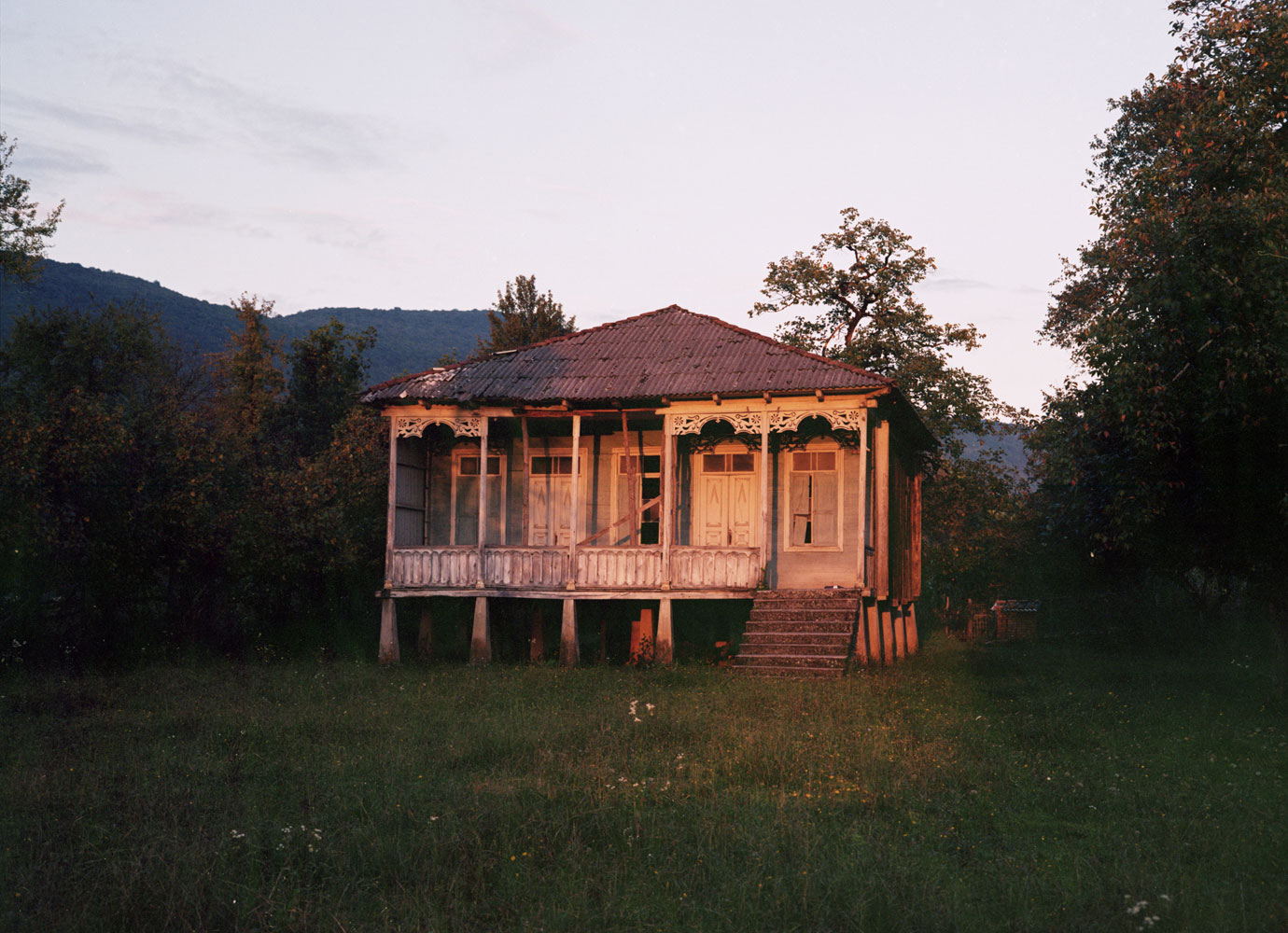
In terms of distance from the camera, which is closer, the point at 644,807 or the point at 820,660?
the point at 644,807

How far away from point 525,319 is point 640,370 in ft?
82.6

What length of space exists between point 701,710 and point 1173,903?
7.84m

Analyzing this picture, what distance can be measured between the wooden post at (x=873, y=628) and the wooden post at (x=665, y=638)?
3.70 m

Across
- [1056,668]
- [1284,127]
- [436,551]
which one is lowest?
[1056,668]

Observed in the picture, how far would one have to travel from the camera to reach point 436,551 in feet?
72.9

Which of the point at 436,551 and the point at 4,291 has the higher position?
the point at 4,291

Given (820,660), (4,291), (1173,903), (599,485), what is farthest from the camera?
(4,291)

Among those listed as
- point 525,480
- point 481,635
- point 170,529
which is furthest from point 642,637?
point 170,529

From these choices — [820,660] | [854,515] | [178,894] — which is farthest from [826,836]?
[854,515]

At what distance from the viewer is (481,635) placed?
2214 centimetres

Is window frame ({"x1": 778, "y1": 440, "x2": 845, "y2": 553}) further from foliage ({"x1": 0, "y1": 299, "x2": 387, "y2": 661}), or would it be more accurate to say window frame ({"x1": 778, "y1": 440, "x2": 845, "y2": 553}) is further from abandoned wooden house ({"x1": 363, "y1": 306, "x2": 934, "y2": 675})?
foliage ({"x1": 0, "y1": 299, "x2": 387, "y2": 661})

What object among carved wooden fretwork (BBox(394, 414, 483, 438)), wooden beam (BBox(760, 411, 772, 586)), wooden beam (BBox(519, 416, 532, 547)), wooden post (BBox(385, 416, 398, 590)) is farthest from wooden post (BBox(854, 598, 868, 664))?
wooden post (BBox(385, 416, 398, 590))

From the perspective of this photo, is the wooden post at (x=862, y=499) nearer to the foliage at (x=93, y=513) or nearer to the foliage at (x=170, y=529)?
the foliage at (x=170, y=529)

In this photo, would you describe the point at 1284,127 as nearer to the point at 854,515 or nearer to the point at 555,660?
the point at 854,515
